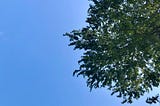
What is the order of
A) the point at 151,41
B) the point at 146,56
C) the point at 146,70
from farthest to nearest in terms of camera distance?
the point at 146,70 → the point at 146,56 → the point at 151,41

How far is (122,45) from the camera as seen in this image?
36.3 meters

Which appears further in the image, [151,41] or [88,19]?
[88,19]

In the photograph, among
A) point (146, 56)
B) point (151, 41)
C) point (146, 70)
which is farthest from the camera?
point (146, 70)

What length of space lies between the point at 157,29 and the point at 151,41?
1.34 meters

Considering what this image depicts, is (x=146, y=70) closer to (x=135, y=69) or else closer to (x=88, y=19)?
(x=135, y=69)

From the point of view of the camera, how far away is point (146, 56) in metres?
37.4

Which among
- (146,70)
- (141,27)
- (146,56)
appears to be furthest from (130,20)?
(146,70)

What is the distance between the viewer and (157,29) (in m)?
35.6

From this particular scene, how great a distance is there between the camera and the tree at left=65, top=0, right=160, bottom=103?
117 feet

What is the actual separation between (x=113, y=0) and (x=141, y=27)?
3.43 meters

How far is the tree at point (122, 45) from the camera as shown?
35.6m

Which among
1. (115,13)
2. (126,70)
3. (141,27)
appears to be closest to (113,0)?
(115,13)

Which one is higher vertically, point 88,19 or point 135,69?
point 88,19

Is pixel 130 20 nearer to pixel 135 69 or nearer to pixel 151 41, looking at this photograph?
pixel 151 41
